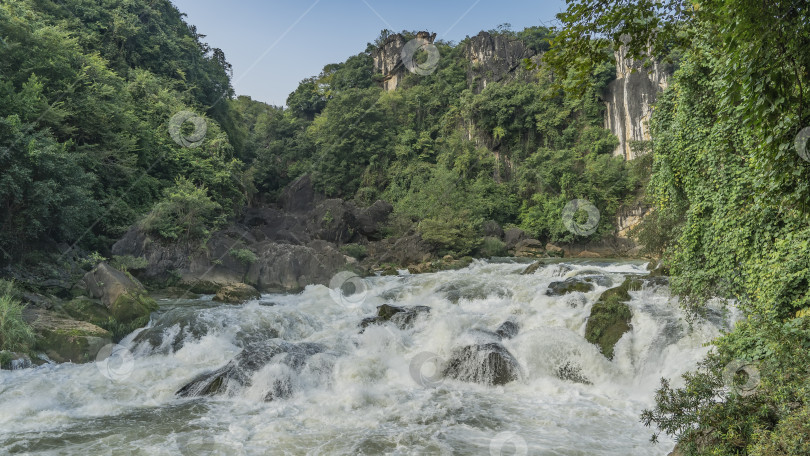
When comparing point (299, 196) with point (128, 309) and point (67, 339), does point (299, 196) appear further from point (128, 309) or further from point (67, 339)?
point (67, 339)

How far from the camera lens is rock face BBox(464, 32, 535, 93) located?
41.7 metres

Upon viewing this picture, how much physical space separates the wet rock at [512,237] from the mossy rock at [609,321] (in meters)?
17.4

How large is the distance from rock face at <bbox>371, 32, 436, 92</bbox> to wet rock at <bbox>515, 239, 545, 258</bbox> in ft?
89.5

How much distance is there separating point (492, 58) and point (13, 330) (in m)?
41.0

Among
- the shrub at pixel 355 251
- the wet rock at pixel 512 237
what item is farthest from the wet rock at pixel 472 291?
the wet rock at pixel 512 237

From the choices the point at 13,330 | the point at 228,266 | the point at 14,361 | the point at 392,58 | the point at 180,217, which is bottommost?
the point at 14,361

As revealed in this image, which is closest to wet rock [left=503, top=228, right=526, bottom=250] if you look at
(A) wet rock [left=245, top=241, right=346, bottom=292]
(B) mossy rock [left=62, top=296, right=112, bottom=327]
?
(A) wet rock [left=245, top=241, right=346, bottom=292]

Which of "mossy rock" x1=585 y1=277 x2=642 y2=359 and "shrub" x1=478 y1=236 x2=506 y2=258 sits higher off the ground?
"shrub" x1=478 y1=236 x2=506 y2=258

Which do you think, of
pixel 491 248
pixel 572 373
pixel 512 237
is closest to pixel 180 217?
pixel 572 373

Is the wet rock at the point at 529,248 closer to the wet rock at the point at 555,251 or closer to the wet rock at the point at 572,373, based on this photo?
the wet rock at the point at 555,251

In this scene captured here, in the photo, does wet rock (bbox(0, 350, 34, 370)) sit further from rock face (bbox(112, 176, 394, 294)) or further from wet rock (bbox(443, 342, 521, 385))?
wet rock (bbox(443, 342, 521, 385))

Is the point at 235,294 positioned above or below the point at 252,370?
above

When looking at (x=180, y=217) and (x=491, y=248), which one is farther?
(x=491, y=248)

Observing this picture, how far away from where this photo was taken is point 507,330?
11062 millimetres
